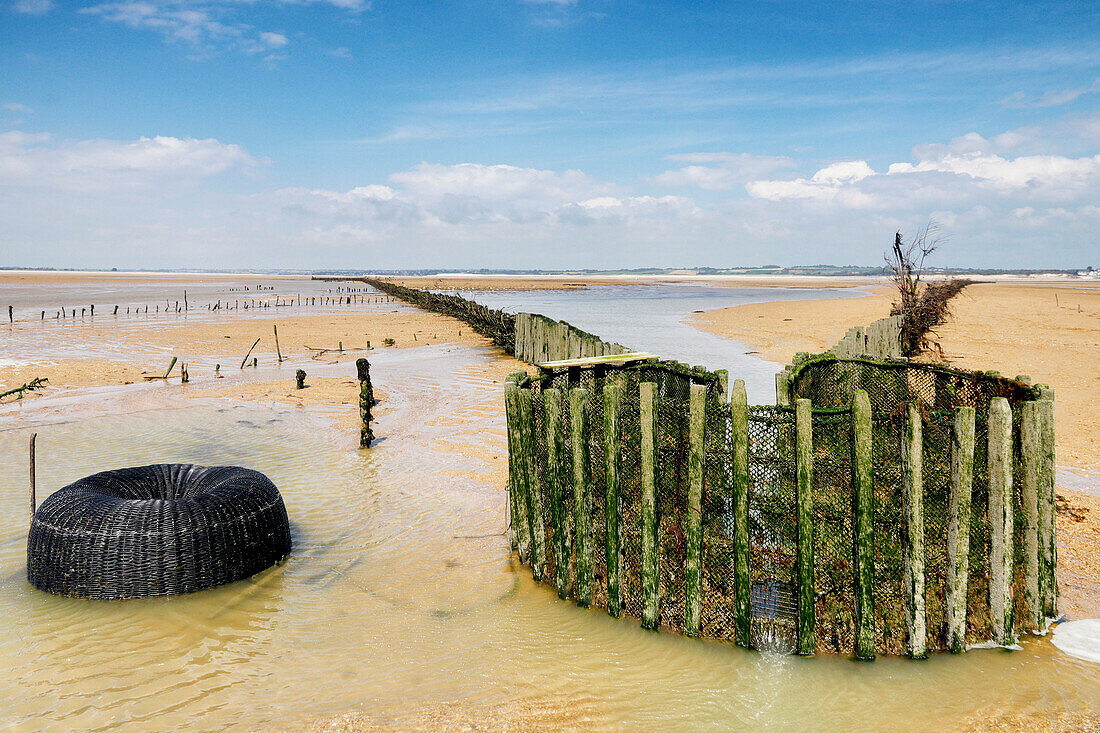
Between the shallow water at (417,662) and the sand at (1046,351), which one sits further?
the sand at (1046,351)

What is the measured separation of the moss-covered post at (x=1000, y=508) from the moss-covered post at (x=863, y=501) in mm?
877

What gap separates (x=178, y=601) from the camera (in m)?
5.91

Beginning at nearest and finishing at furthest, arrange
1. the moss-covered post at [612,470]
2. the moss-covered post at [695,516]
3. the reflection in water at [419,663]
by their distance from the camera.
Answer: the reflection in water at [419,663]
the moss-covered post at [695,516]
the moss-covered post at [612,470]

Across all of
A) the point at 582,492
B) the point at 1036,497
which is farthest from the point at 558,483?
the point at 1036,497

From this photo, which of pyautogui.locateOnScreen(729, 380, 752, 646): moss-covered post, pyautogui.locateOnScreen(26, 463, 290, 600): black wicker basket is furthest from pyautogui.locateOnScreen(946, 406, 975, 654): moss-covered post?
pyautogui.locateOnScreen(26, 463, 290, 600): black wicker basket

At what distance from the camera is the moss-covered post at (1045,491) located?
16.0 feet

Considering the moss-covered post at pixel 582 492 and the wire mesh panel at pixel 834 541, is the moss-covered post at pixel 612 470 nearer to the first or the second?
the moss-covered post at pixel 582 492

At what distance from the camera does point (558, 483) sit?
578 centimetres

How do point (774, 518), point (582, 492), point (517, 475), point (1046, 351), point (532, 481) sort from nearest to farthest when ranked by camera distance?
1. point (774, 518)
2. point (582, 492)
3. point (532, 481)
4. point (517, 475)
5. point (1046, 351)

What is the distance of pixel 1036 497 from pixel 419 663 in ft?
15.3

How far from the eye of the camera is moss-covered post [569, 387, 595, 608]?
18.2 feet

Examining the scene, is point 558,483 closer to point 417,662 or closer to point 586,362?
point 417,662

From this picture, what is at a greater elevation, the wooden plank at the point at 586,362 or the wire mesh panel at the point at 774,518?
the wooden plank at the point at 586,362

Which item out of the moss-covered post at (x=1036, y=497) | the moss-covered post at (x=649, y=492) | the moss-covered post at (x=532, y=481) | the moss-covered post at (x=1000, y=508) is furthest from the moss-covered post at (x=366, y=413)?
the moss-covered post at (x=1036, y=497)
